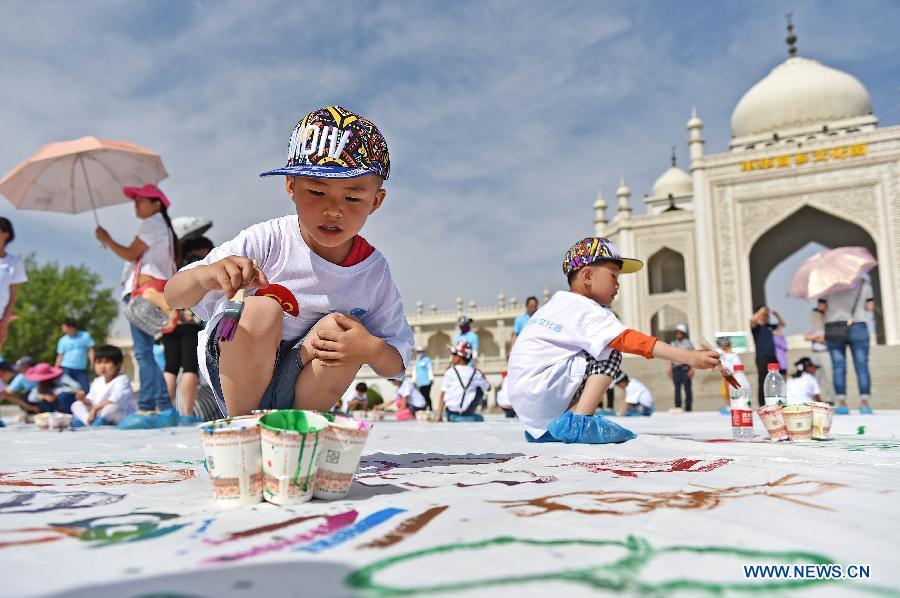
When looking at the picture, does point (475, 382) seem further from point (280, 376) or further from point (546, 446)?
point (280, 376)

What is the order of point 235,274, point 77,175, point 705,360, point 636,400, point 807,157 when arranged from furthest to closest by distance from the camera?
point 807,157
point 636,400
point 77,175
point 705,360
point 235,274

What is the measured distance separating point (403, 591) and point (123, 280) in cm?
460

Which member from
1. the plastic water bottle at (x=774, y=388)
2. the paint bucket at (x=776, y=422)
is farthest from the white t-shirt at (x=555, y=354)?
the plastic water bottle at (x=774, y=388)

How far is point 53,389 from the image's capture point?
7066 millimetres

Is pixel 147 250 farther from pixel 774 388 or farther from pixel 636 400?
pixel 636 400

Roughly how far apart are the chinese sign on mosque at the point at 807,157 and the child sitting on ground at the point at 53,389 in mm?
16679

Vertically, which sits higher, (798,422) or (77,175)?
(77,175)

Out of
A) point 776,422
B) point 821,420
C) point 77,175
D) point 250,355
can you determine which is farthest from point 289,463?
point 77,175

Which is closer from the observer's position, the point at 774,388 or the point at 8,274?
the point at 774,388

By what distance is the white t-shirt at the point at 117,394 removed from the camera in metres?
5.94

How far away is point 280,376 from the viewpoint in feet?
6.71

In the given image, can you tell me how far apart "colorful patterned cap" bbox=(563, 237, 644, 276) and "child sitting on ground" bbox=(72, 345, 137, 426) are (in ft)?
14.6

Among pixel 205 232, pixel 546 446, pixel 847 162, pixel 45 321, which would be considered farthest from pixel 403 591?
pixel 45 321

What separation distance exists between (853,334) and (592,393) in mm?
5140
